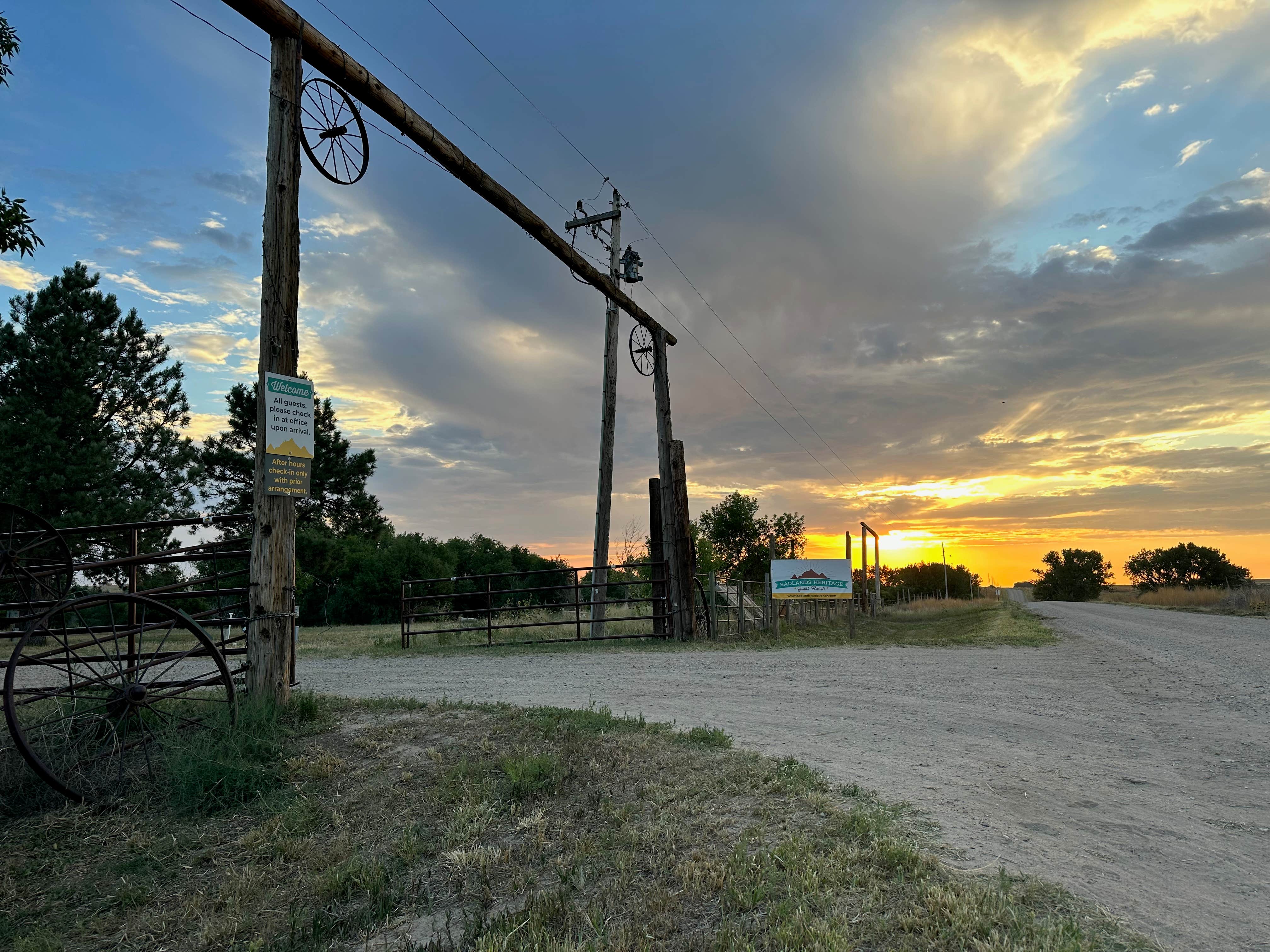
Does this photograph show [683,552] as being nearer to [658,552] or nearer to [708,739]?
[658,552]

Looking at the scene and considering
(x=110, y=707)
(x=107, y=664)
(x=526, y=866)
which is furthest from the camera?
(x=107, y=664)

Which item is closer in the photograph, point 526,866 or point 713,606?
point 526,866

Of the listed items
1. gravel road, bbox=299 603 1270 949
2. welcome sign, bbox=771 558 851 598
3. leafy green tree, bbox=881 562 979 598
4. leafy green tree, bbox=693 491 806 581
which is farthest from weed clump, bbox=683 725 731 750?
leafy green tree, bbox=881 562 979 598

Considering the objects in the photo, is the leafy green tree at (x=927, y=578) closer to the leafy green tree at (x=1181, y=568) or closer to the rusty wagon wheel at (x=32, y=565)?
the leafy green tree at (x=1181, y=568)

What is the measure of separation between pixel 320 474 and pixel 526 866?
3903cm

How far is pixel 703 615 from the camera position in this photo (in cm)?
1691

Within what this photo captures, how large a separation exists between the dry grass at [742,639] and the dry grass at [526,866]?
892 centimetres

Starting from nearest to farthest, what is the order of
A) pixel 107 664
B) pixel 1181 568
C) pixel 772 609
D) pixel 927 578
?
pixel 107 664 → pixel 772 609 → pixel 1181 568 → pixel 927 578

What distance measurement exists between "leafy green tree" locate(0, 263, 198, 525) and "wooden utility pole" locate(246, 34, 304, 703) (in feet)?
65.3

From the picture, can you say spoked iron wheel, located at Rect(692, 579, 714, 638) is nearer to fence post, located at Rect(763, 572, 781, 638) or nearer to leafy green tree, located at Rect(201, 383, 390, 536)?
fence post, located at Rect(763, 572, 781, 638)

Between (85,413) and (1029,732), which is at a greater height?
(85,413)

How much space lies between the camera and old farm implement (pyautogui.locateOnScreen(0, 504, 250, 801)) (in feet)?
16.4

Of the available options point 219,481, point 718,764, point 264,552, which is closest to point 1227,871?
point 718,764

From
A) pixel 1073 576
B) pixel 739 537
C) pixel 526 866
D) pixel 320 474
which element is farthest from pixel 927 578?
pixel 526 866
